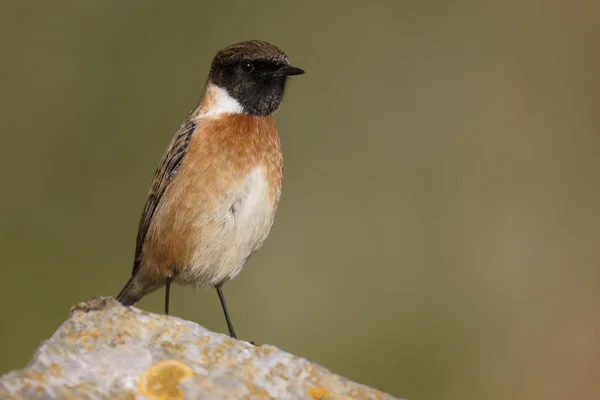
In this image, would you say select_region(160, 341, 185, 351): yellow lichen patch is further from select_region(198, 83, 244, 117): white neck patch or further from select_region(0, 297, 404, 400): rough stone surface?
select_region(198, 83, 244, 117): white neck patch

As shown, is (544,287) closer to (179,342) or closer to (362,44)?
(362,44)

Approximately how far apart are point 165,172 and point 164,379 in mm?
2787

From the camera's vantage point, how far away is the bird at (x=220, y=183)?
Answer: 6.01 meters

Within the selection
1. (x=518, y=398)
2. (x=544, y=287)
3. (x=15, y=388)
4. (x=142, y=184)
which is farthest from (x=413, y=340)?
(x=15, y=388)

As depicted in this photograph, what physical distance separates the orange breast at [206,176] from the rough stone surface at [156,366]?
1.90 m

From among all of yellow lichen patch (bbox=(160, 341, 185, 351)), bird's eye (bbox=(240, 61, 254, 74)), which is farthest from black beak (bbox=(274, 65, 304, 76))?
yellow lichen patch (bbox=(160, 341, 185, 351))

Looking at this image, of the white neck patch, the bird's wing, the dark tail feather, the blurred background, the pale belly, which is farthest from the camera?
the blurred background

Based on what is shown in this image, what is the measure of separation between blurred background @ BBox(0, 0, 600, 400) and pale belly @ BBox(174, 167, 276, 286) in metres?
3.62

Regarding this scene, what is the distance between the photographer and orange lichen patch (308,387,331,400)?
3.88 m

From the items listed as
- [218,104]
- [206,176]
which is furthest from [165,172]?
[218,104]

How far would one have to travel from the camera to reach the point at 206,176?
6020 mm

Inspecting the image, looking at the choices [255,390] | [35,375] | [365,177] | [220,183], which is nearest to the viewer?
[35,375]

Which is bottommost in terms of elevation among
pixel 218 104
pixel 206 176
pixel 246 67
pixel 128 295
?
pixel 128 295

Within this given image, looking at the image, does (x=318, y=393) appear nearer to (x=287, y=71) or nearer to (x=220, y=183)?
(x=220, y=183)
